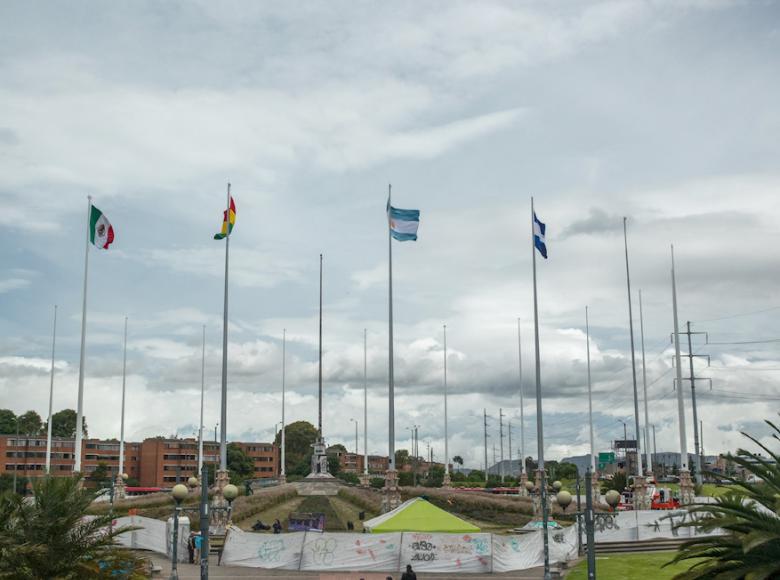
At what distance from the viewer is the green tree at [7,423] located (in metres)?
158

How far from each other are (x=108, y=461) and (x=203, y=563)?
129 metres

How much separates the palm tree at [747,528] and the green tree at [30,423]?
156 meters

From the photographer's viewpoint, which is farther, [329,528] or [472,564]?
[329,528]

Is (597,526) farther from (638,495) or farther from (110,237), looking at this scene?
(110,237)

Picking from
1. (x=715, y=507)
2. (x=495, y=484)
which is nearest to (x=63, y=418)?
(x=495, y=484)

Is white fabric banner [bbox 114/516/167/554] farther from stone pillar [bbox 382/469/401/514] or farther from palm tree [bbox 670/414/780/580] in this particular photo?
palm tree [bbox 670/414/780/580]

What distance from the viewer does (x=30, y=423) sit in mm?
157375

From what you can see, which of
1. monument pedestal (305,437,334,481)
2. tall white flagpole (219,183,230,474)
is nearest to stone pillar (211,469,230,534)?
tall white flagpole (219,183,230,474)

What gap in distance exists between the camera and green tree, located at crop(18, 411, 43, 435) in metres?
156

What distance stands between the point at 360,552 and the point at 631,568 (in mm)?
10951

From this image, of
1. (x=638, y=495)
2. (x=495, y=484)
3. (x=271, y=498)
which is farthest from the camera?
Answer: (x=495, y=484)

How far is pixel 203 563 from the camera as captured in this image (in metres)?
22.8

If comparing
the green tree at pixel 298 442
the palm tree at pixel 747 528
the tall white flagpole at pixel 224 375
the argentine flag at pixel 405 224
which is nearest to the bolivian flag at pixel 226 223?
the tall white flagpole at pixel 224 375

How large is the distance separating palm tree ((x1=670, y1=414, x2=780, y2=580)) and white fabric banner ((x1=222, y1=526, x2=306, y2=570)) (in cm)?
2239
